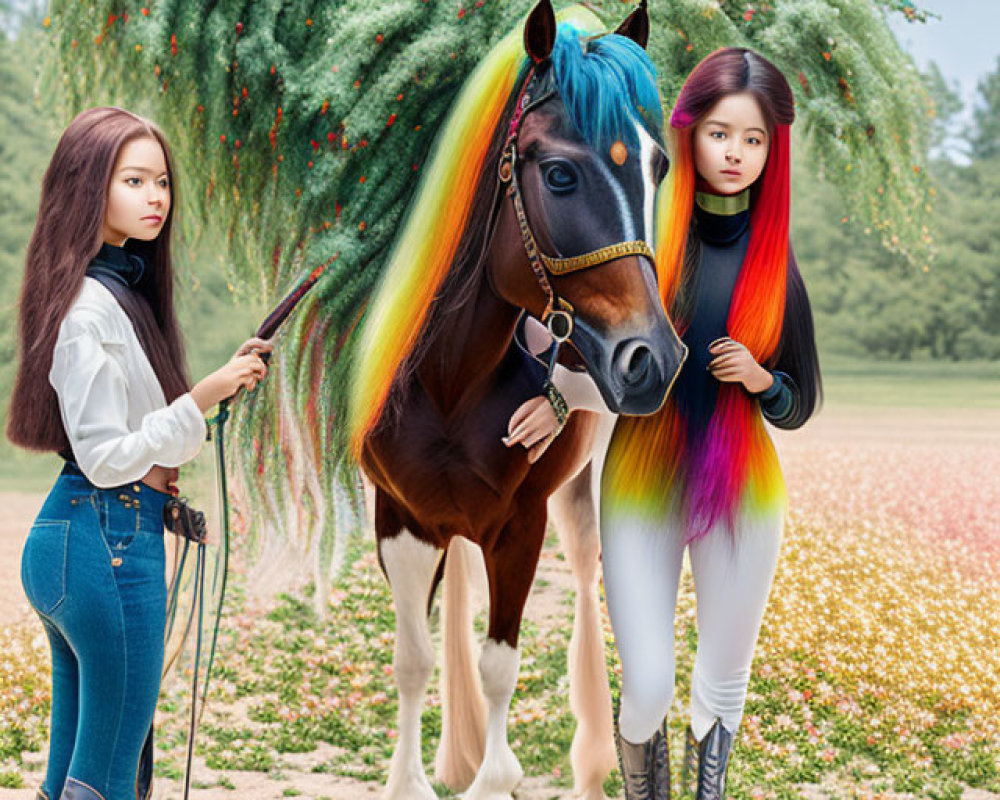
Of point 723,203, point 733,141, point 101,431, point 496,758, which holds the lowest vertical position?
point 496,758

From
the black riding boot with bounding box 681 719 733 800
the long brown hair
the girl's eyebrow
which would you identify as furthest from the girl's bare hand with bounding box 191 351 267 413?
the black riding boot with bounding box 681 719 733 800

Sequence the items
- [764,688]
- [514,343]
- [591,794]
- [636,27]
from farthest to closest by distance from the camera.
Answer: [764,688] < [591,794] < [514,343] < [636,27]

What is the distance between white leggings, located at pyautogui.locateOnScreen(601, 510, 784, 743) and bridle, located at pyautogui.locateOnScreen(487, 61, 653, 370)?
1.73 ft

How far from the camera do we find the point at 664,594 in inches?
97.3

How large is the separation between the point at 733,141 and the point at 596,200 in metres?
0.42

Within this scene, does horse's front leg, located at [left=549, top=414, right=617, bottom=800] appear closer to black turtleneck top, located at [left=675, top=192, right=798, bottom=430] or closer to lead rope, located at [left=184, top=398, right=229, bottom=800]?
A: black turtleneck top, located at [left=675, top=192, right=798, bottom=430]

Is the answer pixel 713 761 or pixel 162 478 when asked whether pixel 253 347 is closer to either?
pixel 162 478

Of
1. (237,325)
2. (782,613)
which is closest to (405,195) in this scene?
(782,613)

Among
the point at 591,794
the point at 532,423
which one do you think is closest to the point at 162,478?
the point at 532,423

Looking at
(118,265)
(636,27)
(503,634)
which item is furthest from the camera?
(503,634)

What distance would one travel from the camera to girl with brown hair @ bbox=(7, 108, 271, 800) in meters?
1.92

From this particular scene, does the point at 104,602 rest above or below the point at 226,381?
below

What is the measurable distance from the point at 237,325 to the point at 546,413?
504 inches

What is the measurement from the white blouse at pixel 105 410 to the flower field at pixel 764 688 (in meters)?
0.99
